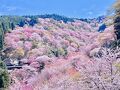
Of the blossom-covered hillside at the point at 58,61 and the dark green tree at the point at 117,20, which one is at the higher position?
the dark green tree at the point at 117,20

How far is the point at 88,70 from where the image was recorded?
18156 mm

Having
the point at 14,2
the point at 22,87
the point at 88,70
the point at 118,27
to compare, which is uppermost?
the point at 14,2

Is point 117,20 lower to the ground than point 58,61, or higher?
higher

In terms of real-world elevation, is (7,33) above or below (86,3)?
below

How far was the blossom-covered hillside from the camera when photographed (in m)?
18.3

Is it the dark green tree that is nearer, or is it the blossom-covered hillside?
the blossom-covered hillside

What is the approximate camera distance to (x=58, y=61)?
140 feet

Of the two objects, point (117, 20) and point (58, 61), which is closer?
point (117, 20)

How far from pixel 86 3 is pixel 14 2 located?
25587 mm

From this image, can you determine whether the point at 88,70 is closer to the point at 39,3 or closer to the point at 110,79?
the point at 110,79

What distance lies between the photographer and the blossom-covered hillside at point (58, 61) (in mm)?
18312

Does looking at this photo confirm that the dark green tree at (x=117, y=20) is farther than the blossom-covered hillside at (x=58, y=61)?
Yes

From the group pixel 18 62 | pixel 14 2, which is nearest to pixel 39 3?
pixel 14 2

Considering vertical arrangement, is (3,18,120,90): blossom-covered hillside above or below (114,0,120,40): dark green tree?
below
